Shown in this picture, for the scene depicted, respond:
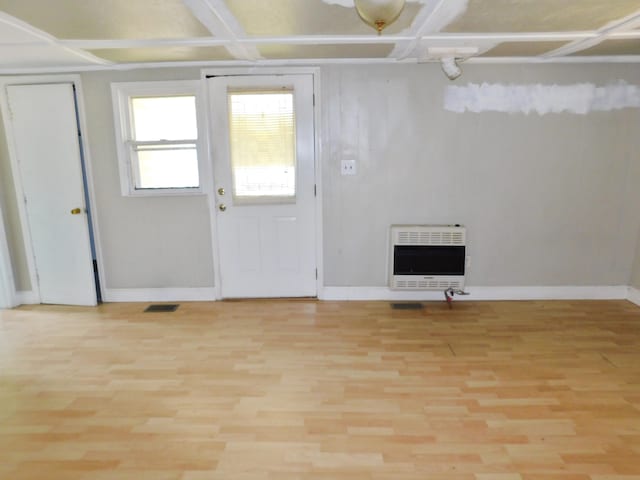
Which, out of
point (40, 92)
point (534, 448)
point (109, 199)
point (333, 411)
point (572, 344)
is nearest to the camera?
point (534, 448)

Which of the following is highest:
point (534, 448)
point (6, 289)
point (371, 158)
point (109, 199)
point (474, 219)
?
point (371, 158)

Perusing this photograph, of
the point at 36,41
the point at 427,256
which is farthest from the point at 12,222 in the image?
the point at 427,256

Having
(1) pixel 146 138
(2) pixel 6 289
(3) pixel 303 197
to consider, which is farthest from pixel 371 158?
(2) pixel 6 289

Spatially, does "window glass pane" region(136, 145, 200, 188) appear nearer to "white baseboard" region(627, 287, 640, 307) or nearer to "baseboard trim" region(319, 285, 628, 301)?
"baseboard trim" region(319, 285, 628, 301)

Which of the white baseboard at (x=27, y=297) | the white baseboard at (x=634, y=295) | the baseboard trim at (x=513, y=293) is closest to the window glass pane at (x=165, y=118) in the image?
the white baseboard at (x=27, y=297)

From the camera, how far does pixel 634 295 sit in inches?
157

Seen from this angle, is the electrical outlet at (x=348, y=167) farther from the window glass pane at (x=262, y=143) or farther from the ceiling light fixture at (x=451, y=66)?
the ceiling light fixture at (x=451, y=66)

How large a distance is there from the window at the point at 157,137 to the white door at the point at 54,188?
437mm

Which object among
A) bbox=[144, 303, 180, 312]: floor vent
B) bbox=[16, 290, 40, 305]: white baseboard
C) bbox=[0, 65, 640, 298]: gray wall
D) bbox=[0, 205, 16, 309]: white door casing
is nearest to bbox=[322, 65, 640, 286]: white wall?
bbox=[0, 65, 640, 298]: gray wall

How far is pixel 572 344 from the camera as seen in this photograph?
3.19 metres

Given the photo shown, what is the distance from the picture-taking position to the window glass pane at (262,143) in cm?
381

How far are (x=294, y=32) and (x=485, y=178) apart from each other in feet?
7.46

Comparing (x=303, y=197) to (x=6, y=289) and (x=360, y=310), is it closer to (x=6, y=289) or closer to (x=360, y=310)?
(x=360, y=310)

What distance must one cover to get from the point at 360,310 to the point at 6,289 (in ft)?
11.6
